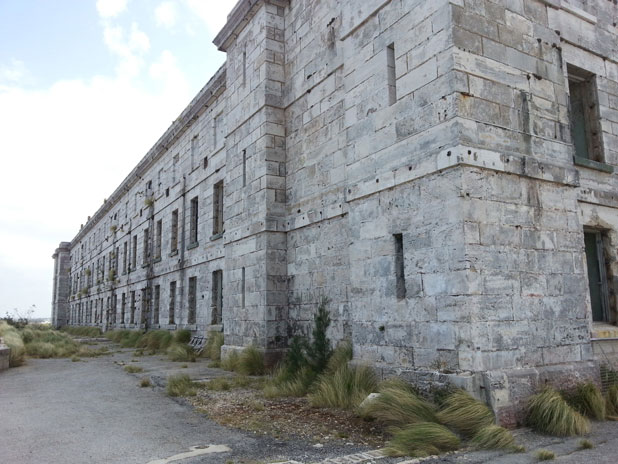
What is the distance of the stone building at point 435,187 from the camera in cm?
614

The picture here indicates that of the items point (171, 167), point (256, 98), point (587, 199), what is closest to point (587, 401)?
point (587, 199)

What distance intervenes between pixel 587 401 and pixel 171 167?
59.0 ft

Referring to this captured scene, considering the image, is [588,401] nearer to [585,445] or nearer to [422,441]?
[585,445]

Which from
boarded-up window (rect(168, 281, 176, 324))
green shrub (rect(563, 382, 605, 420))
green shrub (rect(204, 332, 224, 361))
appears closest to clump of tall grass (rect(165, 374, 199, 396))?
green shrub (rect(204, 332, 224, 361))

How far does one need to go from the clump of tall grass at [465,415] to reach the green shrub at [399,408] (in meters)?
0.18

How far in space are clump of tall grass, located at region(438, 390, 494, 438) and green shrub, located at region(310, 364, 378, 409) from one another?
1.35 meters

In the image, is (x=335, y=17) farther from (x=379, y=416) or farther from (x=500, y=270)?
(x=379, y=416)

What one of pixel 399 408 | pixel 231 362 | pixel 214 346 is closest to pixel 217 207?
pixel 214 346

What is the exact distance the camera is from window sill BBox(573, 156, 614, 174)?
7.93 meters

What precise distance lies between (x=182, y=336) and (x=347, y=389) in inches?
413

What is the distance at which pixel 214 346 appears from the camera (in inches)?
506

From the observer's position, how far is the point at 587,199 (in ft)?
25.9

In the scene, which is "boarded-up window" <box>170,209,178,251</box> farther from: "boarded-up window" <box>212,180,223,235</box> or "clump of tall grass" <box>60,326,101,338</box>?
"clump of tall grass" <box>60,326,101,338</box>

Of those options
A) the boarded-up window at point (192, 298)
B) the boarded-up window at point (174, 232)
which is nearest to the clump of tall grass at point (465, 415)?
the boarded-up window at point (192, 298)
